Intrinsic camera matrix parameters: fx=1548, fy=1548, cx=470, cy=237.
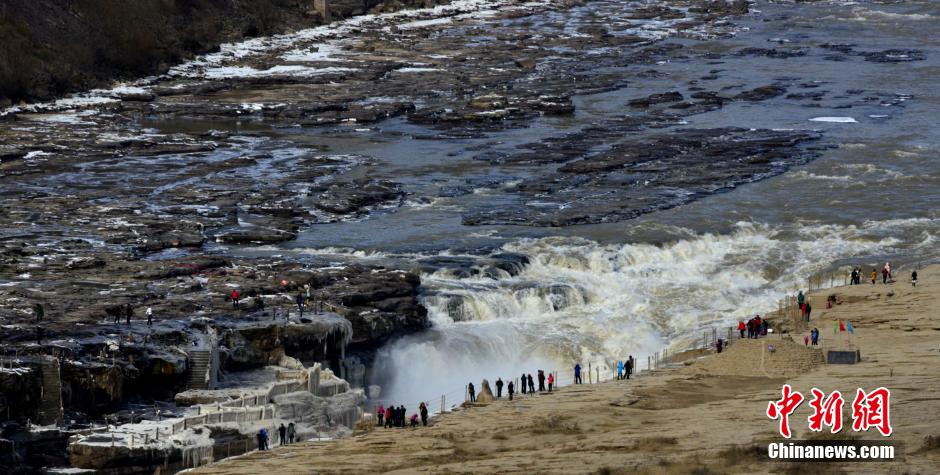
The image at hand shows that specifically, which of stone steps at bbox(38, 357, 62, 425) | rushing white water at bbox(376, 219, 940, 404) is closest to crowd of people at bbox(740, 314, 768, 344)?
rushing white water at bbox(376, 219, 940, 404)

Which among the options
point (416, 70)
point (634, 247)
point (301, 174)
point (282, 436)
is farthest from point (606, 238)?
point (416, 70)

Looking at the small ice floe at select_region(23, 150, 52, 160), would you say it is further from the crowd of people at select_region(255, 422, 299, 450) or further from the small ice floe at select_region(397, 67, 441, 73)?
the crowd of people at select_region(255, 422, 299, 450)

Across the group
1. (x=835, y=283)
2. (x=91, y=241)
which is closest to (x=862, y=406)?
(x=835, y=283)

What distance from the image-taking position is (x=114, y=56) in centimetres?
A: 11769

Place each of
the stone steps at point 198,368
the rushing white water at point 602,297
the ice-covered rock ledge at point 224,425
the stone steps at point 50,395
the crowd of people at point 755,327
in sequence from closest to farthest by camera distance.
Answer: the ice-covered rock ledge at point 224,425 < the stone steps at point 50,395 < the stone steps at point 198,368 < the crowd of people at point 755,327 < the rushing white water at point 602,297

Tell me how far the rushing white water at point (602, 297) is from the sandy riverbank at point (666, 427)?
6.62 meters

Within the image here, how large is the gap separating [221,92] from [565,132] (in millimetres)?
29782

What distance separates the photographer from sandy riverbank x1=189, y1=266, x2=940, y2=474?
35.8 metres

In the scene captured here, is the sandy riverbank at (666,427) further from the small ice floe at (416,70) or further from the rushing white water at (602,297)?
the small ice floe at (416,70)

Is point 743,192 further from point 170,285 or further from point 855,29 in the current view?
point 855,29

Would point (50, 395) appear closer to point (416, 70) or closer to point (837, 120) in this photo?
point (837, 120)

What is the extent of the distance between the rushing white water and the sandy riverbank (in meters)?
6.62

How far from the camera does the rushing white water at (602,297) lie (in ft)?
188

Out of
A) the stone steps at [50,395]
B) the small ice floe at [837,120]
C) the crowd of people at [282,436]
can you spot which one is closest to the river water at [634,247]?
the small ice floe at [837,120]
